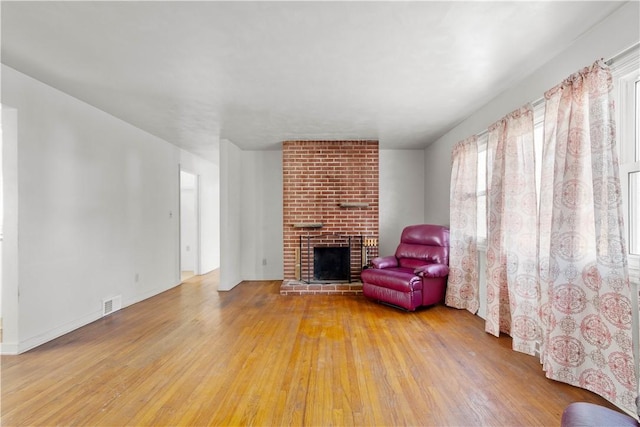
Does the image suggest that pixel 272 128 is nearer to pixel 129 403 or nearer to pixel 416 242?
pixel 416 242

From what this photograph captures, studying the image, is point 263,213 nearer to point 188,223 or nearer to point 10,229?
point 188,223

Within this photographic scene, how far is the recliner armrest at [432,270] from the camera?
3694 mm

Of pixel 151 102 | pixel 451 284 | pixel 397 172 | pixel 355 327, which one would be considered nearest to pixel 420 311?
pixel 451 284

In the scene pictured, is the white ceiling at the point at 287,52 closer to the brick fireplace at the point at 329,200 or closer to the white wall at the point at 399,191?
the brick fireplace at the point at 329,200

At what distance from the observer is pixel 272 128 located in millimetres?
4180

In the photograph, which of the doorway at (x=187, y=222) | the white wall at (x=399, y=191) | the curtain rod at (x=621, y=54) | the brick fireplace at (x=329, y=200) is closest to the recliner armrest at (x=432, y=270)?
the brick fireplace at (x=329, y=200)

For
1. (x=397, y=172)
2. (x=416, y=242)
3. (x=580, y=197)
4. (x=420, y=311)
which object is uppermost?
(x=397, y=172)

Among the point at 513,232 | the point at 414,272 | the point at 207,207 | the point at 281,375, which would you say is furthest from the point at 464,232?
the point at 207,207

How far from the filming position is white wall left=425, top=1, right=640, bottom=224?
1.76 metres

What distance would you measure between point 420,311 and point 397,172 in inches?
114

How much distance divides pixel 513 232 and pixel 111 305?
15.2 feet

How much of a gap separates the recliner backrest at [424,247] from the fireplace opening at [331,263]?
874 millimetres

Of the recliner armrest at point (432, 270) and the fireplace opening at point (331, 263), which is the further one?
the fireplace opening at point (331, 263)

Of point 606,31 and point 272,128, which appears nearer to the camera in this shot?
point 606,31
